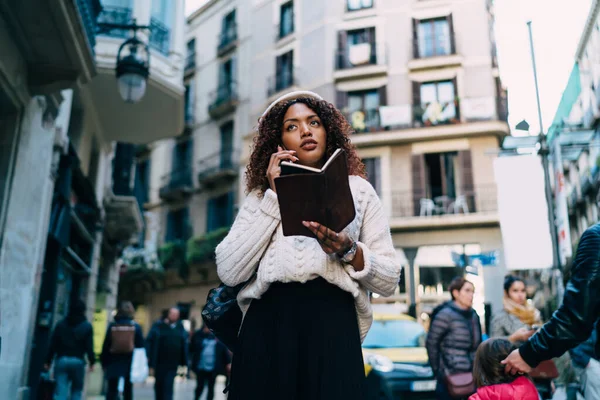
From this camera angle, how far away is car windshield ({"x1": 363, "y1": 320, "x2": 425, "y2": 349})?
8766 mm

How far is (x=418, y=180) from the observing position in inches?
870

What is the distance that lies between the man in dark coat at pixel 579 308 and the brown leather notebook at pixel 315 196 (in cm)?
126

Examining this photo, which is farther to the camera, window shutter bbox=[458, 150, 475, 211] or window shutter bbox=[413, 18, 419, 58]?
window shutter bbox=[413, 18, 419, 58]

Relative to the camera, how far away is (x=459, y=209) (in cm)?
2144

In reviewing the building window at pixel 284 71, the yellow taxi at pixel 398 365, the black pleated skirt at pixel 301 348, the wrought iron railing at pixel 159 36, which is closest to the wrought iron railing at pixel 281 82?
the building window at pixel 284 71

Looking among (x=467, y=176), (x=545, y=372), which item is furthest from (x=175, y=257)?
(x=545, y=372)

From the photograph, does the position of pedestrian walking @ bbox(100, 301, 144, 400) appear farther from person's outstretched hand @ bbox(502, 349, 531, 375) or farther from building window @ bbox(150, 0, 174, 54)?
person's outstretched hand @ bbox(502, 349, 531, 375)

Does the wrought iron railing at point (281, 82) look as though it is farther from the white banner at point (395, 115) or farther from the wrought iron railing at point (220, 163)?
the white banner at point (395, 115)

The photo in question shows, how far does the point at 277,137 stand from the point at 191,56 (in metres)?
30.8

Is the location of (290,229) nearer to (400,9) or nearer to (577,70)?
(400,9)

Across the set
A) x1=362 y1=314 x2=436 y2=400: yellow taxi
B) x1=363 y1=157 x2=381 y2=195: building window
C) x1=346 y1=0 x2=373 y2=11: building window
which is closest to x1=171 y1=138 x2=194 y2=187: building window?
x1=363 y1=157 x2=381 y2=195: building window

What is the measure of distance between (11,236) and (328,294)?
5.58 m

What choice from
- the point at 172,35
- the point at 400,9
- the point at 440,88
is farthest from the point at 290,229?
the point at 400,9

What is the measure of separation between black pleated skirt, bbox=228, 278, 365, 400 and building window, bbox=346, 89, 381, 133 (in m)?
21.3
